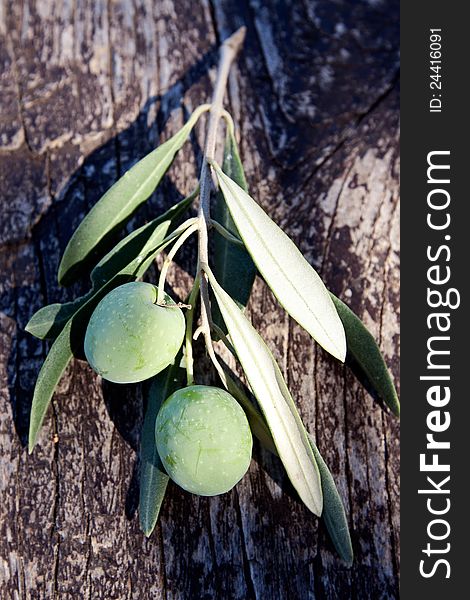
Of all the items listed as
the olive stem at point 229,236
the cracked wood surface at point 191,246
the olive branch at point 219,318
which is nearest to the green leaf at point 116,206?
the olive branch at point 219,318

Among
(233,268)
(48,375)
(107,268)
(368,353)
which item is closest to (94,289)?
(107,268)

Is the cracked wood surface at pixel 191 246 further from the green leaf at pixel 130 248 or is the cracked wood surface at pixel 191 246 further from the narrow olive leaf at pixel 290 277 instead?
the narrow olive leaf at pixel 290 277

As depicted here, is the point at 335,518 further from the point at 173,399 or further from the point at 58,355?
the point at 58,355

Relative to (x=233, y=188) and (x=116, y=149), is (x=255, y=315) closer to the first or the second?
(x=233, y=188)

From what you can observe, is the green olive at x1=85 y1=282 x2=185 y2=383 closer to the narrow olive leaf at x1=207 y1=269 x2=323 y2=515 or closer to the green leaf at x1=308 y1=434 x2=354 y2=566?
the narrow olive leaf at x1=207 y1=269 x2=323 y2=515

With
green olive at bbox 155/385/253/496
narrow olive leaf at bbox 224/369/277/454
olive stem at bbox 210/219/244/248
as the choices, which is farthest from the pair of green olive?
olive stem at bbox 210/219/244/248
